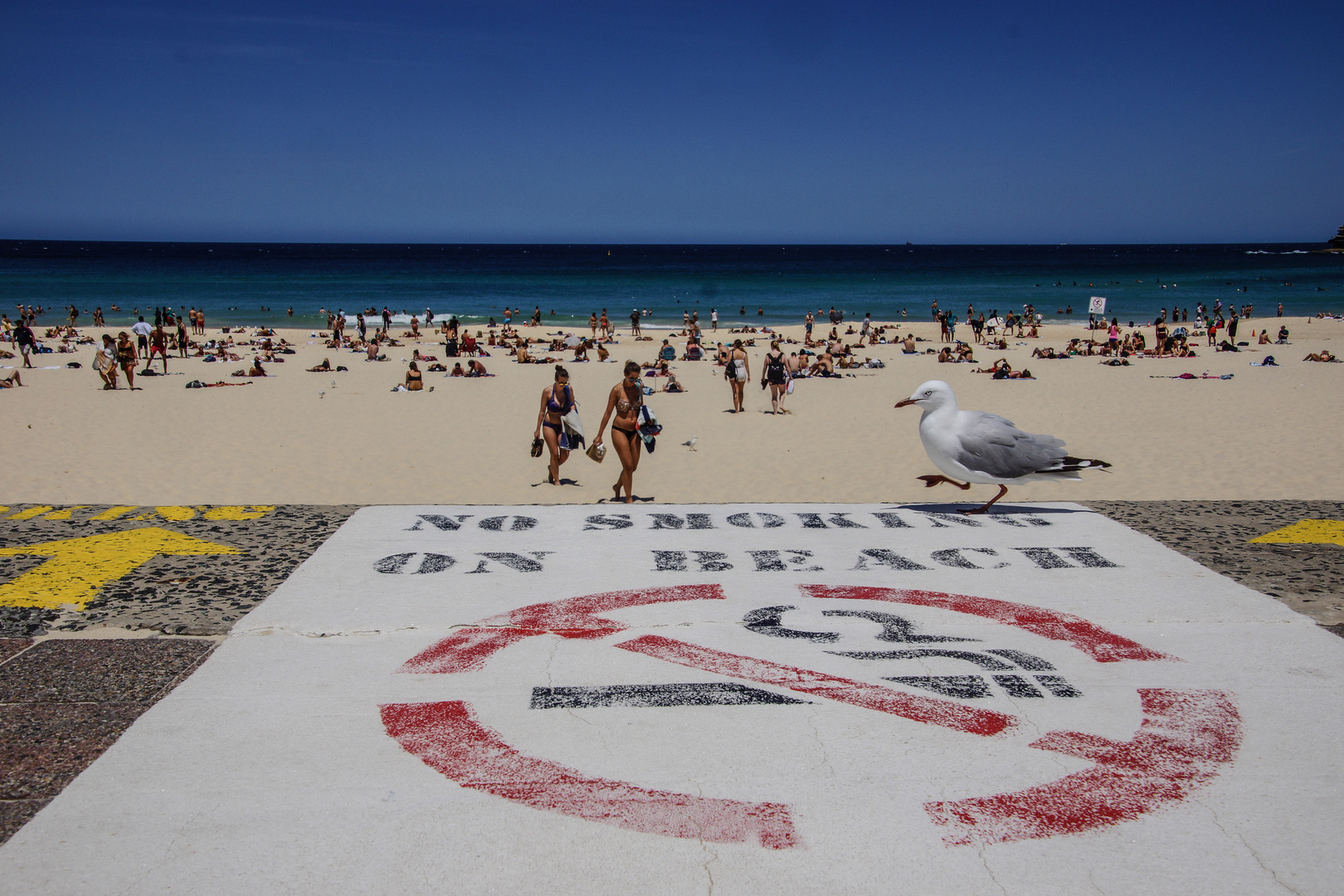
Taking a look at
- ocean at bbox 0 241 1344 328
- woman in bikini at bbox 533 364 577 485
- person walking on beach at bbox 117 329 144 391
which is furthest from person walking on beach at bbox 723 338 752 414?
ocean at bbox 0 241 1344 328

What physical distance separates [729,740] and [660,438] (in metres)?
11.3

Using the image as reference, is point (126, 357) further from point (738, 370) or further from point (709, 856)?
point (709, 856)

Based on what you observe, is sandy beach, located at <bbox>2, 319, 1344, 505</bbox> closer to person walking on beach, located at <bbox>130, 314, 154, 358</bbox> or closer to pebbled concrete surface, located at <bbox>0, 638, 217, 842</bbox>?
person walking on beach, located at <bbox>130, 314, 154, 358</bbox>

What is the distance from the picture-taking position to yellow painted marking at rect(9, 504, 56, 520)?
23.5ft

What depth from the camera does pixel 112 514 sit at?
7.25 m

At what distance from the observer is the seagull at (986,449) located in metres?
7.20

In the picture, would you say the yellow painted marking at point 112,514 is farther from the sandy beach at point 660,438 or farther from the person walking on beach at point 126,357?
the person walking on beach at point 126,357

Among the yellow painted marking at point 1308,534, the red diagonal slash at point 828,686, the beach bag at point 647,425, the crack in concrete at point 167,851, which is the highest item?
the beach bag at point 647,425

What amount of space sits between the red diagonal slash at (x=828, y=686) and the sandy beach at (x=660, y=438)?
15.4 feet

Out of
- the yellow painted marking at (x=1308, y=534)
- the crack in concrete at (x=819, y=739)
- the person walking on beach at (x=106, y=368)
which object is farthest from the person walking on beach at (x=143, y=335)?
the yellow painted marking at (x=1308, y=534)

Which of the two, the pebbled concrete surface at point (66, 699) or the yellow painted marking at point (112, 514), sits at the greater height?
the yellow painted marking at point (112, 514)

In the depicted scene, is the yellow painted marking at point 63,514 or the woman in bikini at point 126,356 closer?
the yellow painted marking at point 63,514

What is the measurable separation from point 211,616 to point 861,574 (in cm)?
404

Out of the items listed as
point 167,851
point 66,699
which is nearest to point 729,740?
point 167,851
